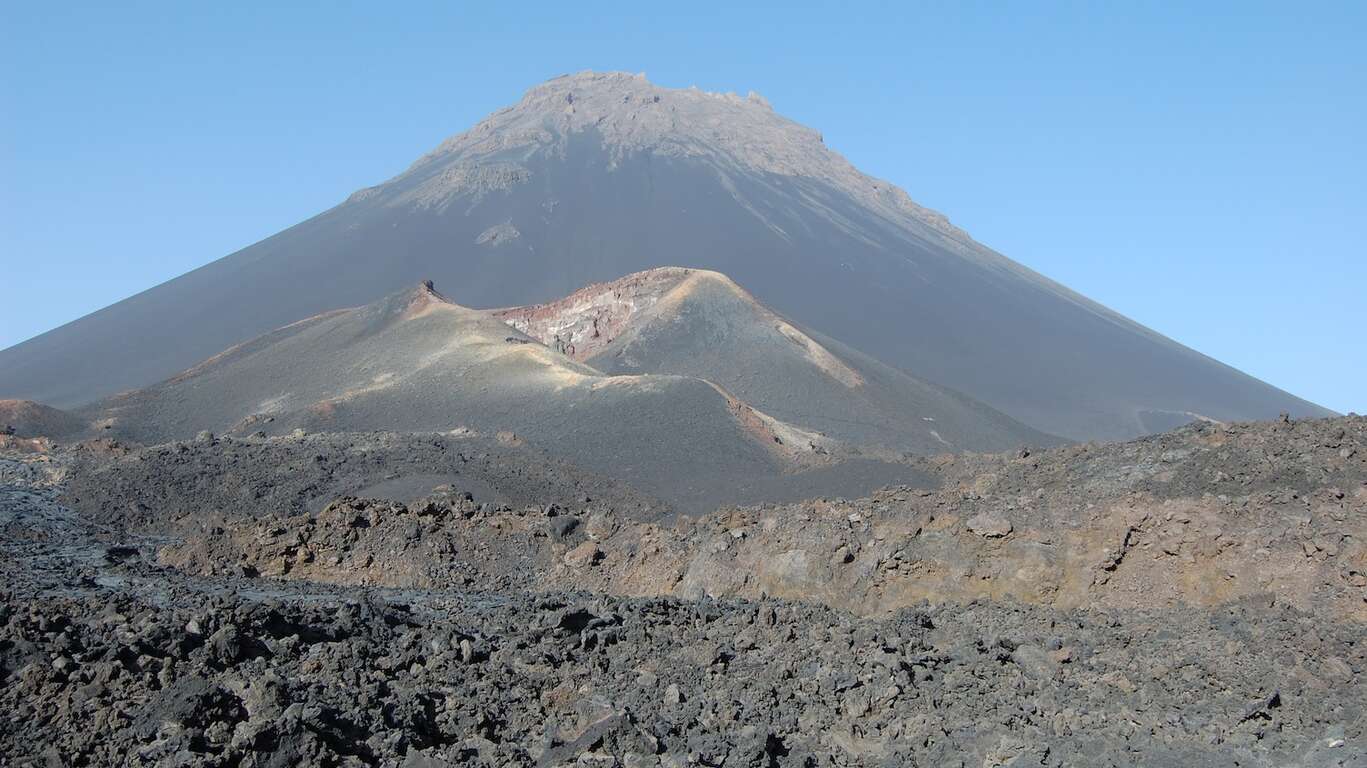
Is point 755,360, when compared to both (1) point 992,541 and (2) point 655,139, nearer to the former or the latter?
(1) point 992,541

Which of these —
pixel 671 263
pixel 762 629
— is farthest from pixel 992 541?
pixel 671 263

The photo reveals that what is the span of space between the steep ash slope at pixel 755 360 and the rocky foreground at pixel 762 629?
96.2 feet

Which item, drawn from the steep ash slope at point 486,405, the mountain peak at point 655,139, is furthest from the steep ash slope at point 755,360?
the mountain peak at point 655,139

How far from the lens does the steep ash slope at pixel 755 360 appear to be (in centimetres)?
5016

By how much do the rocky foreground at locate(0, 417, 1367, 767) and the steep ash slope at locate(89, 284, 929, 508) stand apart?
1330 centimetres

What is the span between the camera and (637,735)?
8.98m

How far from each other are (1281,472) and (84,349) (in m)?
96.8

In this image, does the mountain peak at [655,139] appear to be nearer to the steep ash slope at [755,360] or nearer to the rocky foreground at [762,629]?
the steep ash slope at [755,360]

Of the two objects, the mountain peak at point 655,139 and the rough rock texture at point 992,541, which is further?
the mountain peak at point 655,139

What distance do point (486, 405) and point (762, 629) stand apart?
29.4m

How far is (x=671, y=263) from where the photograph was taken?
103 m

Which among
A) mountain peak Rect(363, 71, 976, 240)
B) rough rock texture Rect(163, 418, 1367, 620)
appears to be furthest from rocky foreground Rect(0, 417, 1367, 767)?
mountain peak Rect(363, 71, 976, 240)

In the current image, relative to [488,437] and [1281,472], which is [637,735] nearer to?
[1281,472]

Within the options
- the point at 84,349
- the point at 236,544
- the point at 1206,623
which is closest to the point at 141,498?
the point at 236,544
